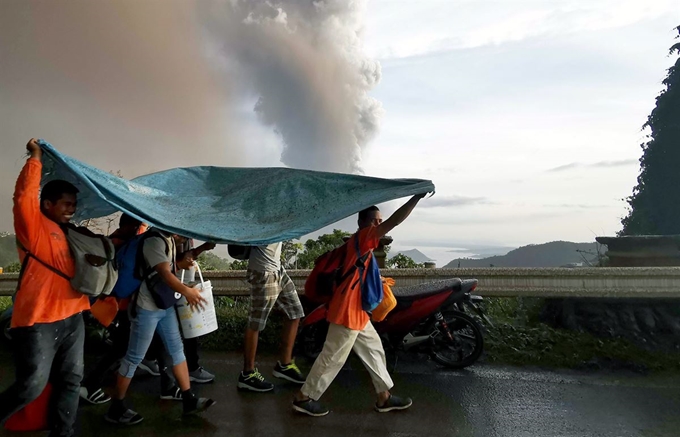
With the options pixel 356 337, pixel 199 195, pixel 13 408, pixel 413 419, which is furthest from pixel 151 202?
pixel 413 419

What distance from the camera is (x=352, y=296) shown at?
4.04 m

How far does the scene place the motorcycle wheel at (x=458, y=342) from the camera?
17.1 feet

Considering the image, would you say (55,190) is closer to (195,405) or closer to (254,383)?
(195,405)

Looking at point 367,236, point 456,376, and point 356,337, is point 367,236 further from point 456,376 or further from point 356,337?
point 456,376

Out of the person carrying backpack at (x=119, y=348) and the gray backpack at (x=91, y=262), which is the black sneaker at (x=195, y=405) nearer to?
the person carrying backpack at (x=119, y=348)

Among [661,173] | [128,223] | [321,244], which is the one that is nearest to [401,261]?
[321,244]

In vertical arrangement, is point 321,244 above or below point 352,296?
above

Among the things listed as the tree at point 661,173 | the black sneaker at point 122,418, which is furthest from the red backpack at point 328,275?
the tree at point 661,173

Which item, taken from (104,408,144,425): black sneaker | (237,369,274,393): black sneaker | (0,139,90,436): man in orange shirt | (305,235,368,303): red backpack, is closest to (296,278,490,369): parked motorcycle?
(237,369,274,393): black sneaker

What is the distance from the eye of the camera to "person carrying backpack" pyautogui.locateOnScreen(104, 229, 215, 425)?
387 centimetres

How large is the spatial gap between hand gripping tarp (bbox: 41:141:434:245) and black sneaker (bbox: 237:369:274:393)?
162 centimetres

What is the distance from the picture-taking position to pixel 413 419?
4047 millimetres

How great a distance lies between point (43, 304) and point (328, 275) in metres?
1.98

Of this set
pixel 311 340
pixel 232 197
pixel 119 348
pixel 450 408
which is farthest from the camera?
pixel 311 340
